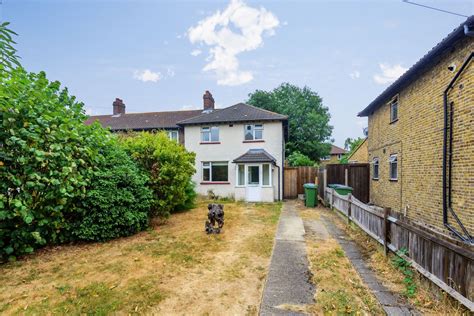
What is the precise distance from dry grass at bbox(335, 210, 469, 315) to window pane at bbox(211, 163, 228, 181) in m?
10.4

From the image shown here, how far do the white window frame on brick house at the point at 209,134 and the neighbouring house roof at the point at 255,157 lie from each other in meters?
2.26

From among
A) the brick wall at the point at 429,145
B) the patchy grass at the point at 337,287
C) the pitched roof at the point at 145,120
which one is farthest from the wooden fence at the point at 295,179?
the patchy grass at the point at 337,287

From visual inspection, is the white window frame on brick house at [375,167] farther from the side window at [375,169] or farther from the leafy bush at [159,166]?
the leafy bush at [159,166]

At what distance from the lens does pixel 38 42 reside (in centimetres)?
912

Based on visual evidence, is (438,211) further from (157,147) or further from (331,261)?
(157,147)

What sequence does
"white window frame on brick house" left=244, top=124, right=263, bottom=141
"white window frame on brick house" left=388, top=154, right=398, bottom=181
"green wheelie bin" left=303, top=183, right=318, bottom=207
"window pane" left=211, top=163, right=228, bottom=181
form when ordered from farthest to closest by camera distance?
"window pane" left=211, top=163, right=228, bottom=181, "white window frame on brick house" left=244, top=124, right=263, bottom=141, "green wheelie bin" left=303, top=183, right=318, bottom=207, "white window frame on brick house" left=388, top=154, right=398, bottom=181

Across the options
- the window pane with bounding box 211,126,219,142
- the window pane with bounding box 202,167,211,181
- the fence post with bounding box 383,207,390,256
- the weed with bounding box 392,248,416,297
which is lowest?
the weed with bounding box 392,248,416,297

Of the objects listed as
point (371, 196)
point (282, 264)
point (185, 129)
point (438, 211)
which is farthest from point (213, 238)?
point (185, 129)

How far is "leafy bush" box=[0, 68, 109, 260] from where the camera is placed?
3.81 m

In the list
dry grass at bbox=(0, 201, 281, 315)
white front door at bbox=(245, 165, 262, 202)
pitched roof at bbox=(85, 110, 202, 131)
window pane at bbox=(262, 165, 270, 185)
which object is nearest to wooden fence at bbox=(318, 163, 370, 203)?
window pane at bbox=(262, 165, 270, 185)

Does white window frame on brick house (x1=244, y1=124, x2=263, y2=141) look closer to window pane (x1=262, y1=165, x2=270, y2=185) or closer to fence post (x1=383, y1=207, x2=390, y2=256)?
window pane (x1=262, y1=165, x2=270, y2=185)

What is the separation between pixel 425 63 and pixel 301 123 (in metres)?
21.7

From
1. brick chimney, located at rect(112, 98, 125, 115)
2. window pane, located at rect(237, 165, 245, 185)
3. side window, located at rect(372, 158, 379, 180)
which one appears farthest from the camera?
brick chimney, located at rect(112, 98, 125, 115)

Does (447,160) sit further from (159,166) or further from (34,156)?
(34,156)
